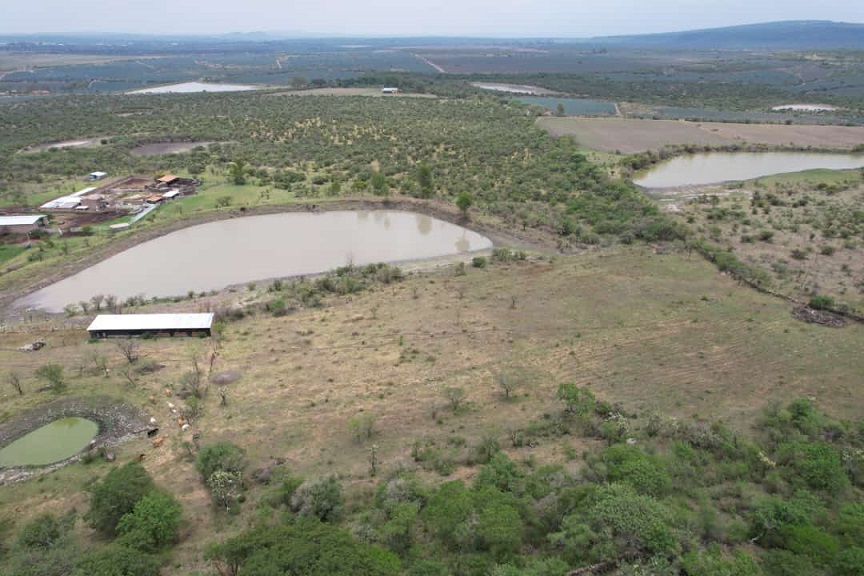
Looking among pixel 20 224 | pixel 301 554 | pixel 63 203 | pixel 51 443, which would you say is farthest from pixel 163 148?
pixel 301 554

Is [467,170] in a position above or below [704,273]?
above

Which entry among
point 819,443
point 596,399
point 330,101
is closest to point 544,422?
point 596,399

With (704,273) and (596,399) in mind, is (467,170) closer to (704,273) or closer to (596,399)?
(704,273)

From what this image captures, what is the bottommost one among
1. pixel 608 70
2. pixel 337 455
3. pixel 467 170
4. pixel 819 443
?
pixel 337 455

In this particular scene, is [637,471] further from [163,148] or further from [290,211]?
[163,148]

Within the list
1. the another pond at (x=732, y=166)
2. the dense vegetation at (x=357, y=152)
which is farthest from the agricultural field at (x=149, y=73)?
the another pond at (x=732, y=166)

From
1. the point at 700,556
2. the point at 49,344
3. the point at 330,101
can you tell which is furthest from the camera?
the point at 330,101
